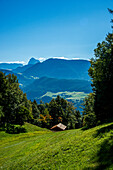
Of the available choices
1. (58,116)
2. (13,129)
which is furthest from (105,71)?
(58,116)

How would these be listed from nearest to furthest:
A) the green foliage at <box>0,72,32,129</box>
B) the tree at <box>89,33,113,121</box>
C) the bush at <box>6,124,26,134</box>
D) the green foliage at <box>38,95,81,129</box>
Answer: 1. the tree at <box>89,33,113,121</box>
2. the bush at <box>6,124,26,134</box>
3. the green foliage at <box>0,72,32,129</box>
4. the green foliage at <box>38,95,81,129</box>

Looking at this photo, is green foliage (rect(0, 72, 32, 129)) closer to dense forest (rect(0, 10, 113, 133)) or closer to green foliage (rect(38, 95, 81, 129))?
dense forest (rect(0, 10, 113, 133))

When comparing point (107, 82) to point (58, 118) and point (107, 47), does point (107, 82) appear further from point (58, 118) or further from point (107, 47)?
point (58, 118)

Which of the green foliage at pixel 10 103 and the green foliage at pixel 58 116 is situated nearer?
the green foliage at pixel 10 103

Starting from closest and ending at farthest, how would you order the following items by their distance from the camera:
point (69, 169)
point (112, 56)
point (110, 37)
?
point (69, 169)
point (112, 56)
point (110, 37)

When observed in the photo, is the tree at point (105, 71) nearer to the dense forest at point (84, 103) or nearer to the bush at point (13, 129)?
the dense forest at point (84, 103)

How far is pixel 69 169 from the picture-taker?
9352 millimetres

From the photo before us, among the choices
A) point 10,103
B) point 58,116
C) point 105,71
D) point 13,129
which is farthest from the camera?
point 58,116

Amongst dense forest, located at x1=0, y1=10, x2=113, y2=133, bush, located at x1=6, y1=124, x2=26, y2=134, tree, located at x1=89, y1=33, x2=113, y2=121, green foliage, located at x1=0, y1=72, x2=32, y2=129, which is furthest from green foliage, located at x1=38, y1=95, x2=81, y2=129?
tree, located at x1=89, y1=33, x2=113, y2=121

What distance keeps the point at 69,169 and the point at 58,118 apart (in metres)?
80.9

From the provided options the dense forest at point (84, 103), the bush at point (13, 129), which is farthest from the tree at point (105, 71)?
the bush at point (13, 129)

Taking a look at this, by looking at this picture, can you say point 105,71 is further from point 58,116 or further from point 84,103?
point 58,116

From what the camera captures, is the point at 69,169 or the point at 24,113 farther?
the point at 24,113

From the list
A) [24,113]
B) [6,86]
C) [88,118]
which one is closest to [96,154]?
[88,118]
